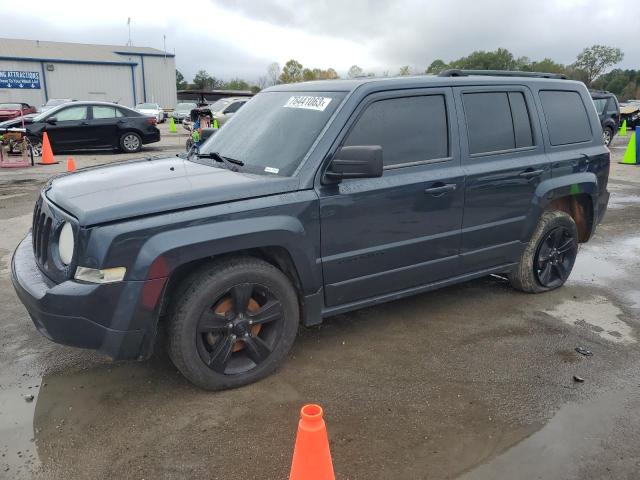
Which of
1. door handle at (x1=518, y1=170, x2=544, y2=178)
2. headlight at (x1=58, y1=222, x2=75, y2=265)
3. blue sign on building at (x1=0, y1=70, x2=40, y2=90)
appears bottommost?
headlight at (x1=58, y1=222, x2=75, y2=265)

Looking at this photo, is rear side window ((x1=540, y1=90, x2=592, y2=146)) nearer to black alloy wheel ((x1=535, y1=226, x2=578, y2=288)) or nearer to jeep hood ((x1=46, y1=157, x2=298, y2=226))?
black alloy wheel ((x1=535, y1=226, x2=578, y2=288))

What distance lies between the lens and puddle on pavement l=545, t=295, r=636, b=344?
165 inches

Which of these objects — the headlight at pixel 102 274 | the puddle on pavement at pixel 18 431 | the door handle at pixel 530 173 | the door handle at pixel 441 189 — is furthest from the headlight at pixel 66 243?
the door handle at pixel 530 173

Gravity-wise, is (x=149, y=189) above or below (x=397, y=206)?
above

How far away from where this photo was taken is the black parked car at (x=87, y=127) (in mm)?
14703

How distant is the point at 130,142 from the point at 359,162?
45.7ft

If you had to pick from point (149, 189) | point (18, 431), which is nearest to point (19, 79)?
point (149, 189)

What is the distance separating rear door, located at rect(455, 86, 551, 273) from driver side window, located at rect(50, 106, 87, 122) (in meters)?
13.5

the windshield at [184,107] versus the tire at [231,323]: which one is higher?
the windshield at [184,107]

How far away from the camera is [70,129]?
→ 14.9 meters

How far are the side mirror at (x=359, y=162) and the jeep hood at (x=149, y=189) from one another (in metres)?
0.32

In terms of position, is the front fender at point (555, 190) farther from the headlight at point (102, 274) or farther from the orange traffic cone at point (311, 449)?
the headlight at point (102, 274)

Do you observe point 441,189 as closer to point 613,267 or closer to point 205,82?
point 613,267

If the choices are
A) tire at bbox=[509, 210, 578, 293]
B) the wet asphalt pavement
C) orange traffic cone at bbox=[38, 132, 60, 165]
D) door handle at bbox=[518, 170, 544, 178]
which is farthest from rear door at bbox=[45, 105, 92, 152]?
door handle at bbox=[518, 170, 544, 178]
